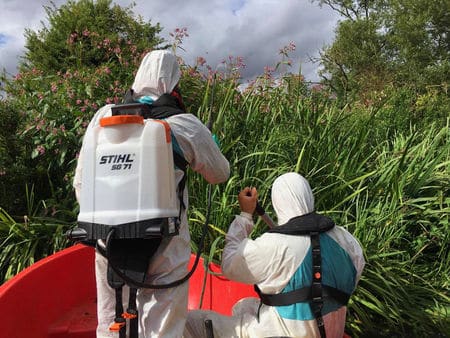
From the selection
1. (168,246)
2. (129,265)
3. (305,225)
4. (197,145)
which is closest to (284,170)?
(305,225)

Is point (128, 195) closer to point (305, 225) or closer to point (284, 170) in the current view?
point (305, 225)

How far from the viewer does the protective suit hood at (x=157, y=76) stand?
6.23ft

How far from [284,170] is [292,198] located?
1372 mm


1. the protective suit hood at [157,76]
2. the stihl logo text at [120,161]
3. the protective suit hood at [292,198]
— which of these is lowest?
the protective suit hood at [292,198]

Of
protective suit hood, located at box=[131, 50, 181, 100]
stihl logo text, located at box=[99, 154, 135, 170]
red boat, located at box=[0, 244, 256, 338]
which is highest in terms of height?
protective suit hood, located at box=[131, 50, 181, 100]

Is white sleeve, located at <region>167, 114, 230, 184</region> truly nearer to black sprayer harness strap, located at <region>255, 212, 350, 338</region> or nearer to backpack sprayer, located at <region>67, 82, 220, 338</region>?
backpack sprayer, located at <region>67, 82, 220, 338</region>

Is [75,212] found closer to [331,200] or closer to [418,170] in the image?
[331,200]

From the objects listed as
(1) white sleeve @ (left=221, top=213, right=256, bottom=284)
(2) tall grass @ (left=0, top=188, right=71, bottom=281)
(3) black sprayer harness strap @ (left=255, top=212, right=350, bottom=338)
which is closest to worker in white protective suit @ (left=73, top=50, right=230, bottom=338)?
(1) white sleeve @ (left=221, top=213, right=256, bottom=284)

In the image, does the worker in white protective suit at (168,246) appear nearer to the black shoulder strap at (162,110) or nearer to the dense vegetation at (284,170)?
the black shoulder strap at (162,110)

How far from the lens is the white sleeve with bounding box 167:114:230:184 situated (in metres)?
1.77

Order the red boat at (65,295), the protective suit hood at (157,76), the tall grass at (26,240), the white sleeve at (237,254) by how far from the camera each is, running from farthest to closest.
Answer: the tall grass at (26,240) → the red boat at (65,295) → the white sleeve at (237,254) → the protective suit hood at (157,76)

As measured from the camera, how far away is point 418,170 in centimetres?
369

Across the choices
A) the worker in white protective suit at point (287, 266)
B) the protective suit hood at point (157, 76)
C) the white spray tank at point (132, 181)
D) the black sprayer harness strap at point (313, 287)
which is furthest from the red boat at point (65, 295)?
the protective suit hood at point (157, 76)

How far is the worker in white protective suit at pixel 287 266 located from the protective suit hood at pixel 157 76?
2.45ft
